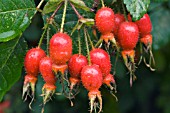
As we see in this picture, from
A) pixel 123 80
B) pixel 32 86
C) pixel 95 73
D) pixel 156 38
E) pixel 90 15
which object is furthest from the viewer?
pixel 123 80

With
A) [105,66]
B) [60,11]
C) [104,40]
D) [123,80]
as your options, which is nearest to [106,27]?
[104,40]

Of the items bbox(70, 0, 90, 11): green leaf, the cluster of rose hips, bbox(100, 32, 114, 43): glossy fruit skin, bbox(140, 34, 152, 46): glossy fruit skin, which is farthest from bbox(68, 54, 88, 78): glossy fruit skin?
bbox(140, 34, 152, 46): glossy fruit skin

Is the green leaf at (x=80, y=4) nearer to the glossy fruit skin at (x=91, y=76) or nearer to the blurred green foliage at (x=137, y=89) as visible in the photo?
the glossy fruit skin at (x=91, y=76)

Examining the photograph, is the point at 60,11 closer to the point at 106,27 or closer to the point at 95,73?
the point at 106,27

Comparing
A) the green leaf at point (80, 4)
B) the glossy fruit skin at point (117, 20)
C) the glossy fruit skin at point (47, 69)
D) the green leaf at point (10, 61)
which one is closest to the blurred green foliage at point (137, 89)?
the green leaf at point (10, 61)

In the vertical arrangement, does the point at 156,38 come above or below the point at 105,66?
below

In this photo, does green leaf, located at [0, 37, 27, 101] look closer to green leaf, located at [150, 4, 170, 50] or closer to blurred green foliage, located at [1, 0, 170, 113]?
blurred green foliage, located at [1, 0, 170, 113]

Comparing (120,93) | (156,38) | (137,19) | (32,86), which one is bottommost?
(120,93)
